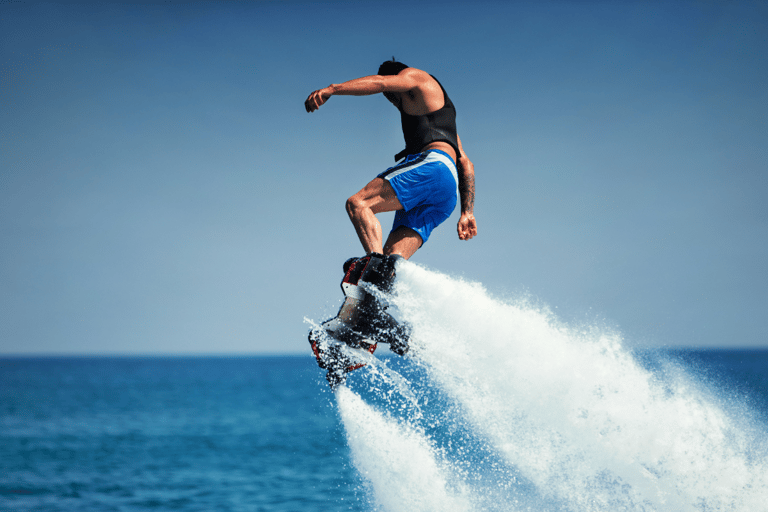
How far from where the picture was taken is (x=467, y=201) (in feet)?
20.4

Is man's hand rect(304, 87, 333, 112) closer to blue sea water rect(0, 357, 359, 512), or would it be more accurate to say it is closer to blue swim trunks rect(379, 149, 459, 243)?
blue swim trunks rect(379, 149, 459, 243)

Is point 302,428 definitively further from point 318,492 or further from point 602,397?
point 602,397

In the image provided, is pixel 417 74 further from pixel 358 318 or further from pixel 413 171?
pixel 358 318

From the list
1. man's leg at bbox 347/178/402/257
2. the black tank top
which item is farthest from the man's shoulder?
man's leg at bbox 347/178/402/257

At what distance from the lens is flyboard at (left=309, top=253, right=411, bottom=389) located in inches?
207

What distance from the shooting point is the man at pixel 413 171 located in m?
5.38

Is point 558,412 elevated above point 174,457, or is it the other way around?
point 558,412

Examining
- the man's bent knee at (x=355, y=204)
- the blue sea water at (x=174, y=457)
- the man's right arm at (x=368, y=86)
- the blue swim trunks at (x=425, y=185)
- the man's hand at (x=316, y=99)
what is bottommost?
the blue sea water at (x=174, y=457)

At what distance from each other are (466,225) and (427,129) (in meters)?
1.17

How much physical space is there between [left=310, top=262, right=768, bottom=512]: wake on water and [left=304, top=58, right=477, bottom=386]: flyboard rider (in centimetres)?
35

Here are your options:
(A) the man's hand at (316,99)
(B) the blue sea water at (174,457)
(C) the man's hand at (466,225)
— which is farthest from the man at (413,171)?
(B) the blue sea water at (174,457)

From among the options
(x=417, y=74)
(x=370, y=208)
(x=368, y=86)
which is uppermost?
(x=417, y=74)

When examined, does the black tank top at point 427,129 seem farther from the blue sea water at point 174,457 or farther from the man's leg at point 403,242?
the blue sea water at point 174,457

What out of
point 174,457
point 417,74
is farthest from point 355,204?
point 174,457
